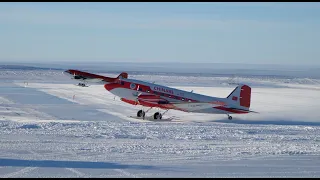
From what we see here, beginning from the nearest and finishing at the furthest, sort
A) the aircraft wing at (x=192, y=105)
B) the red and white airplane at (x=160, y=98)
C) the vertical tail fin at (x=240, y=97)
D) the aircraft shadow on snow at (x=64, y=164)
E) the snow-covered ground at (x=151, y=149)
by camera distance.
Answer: the snow-covered ground at (x=151, y=149) < the aircraft shadow on snow at (x=64, y=164) < the aircraft wing at (x=192, y=105) < the red and white airplane at (x=160, y=98) < the vertical tail fin at (x=240, y=97)

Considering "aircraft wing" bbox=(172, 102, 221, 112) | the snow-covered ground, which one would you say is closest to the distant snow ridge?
"aircraft wing" bbox=(172, 102, 221, 112)

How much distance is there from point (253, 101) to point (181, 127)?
61.8 ft

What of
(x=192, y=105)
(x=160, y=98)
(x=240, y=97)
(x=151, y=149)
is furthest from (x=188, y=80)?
(x=151, y=149)

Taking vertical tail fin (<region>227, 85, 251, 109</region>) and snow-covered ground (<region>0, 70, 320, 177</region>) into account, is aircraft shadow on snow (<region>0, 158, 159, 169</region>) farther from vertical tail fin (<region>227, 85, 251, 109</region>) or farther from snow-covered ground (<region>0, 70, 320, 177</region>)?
vertical tail fin (<region>227, 85, 251, 109</region>)

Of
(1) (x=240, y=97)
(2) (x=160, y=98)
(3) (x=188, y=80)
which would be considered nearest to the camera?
(2) (x=160, y=98)

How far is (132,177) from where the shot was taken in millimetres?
11320

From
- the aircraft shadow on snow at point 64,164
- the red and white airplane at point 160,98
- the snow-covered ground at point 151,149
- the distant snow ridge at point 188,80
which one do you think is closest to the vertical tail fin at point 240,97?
the red and white airplane at point 160,98

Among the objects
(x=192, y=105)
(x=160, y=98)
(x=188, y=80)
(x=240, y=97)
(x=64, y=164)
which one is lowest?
(x=64, y=164)

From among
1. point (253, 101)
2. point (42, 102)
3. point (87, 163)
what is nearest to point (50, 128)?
point (87, 163)

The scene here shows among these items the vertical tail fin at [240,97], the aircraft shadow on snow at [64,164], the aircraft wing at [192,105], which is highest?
the vertical tail fin at [240,97]

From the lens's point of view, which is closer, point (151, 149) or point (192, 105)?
point (151, 149)

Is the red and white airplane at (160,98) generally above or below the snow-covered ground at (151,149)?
above

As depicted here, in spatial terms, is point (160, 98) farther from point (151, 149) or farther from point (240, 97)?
point (151, 149)

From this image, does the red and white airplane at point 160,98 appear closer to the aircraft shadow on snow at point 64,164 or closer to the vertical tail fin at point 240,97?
the vertical tail fin at point 240,97
